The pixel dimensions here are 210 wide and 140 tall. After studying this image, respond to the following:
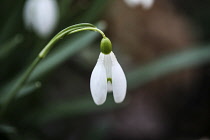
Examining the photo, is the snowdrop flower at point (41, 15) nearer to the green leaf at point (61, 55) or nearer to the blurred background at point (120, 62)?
the blurred background at point (120, 62)

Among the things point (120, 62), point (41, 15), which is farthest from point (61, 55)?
point (120, 62)

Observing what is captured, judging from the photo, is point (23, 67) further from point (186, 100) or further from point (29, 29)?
point (186, 100)

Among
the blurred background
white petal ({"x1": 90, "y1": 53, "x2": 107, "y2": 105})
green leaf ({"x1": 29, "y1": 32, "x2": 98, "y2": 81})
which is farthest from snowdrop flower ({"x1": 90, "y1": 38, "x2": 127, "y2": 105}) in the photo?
green leaf ({"x1": 29, "y1": 32, "x2": 98, "y2": 81})

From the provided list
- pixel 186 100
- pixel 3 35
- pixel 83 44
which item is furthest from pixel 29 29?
pixel 186 100

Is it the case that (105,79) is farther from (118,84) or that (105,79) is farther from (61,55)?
(61,55)

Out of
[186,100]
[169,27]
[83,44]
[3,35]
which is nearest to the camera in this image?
[83,44]

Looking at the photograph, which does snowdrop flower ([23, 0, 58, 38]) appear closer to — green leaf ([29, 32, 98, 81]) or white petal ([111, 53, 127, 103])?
green leaf ([29, 32, 98, 81])
